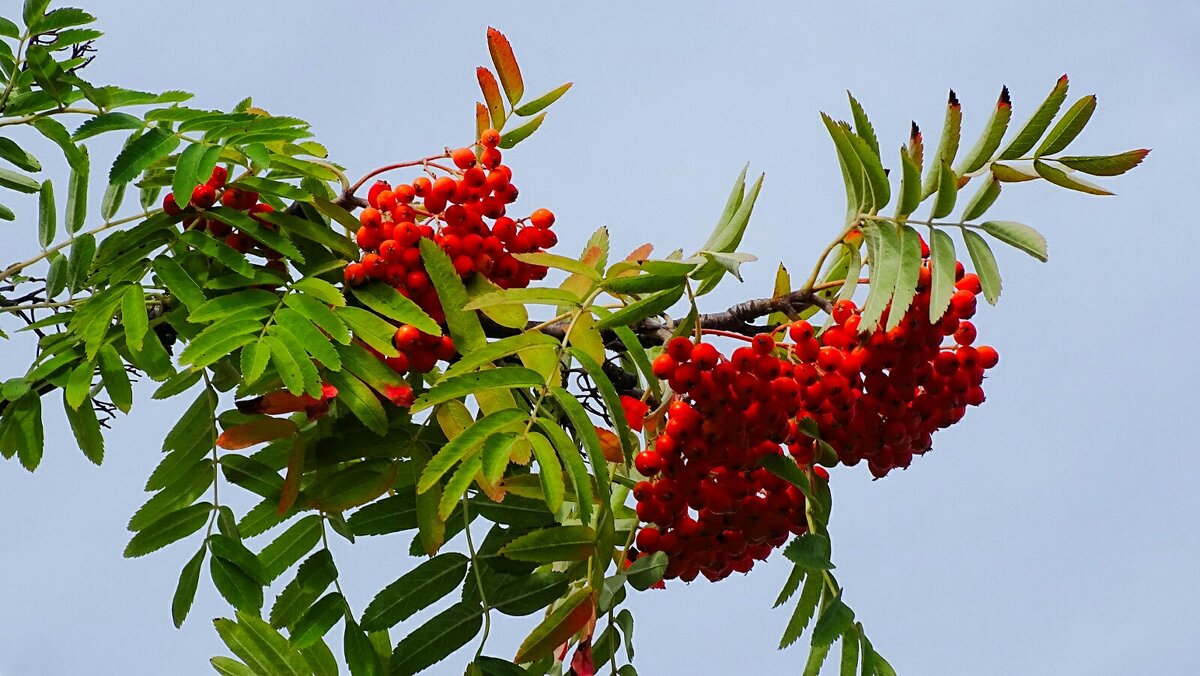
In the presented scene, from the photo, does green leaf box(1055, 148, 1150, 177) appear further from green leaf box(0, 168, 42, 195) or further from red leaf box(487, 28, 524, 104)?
green leaf box(0, 168, 42, 195)

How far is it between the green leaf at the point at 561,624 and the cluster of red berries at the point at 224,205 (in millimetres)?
813

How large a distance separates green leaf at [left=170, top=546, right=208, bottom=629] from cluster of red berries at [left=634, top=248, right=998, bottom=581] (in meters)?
0.80

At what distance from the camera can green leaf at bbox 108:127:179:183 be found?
223cm

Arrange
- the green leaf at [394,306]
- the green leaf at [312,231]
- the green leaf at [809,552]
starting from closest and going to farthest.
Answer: the green leaf at [394,306]
the green leaf at [809,552]
the green leaf at [312,231]

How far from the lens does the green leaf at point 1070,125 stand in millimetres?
2381

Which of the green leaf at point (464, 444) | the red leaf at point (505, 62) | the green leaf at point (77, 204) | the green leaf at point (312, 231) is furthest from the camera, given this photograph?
the green leaf at point (77, 204)

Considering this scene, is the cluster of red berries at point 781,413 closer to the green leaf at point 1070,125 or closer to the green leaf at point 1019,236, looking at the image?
the green leaf at point 1019,236

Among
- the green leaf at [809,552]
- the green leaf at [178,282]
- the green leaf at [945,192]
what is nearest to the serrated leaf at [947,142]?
the green leaf at [945,192]

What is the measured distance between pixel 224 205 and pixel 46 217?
0.56 metres

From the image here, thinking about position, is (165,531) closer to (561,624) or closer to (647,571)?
(561,624)

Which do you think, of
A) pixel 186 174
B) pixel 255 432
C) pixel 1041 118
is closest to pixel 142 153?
pixel 186 174

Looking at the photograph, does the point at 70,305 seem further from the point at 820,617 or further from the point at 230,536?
the point at 820,617

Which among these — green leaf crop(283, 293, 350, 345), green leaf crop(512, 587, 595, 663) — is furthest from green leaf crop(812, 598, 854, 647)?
green leaf crop(283, 293, 350, 345)

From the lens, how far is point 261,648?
2350 millimetres
